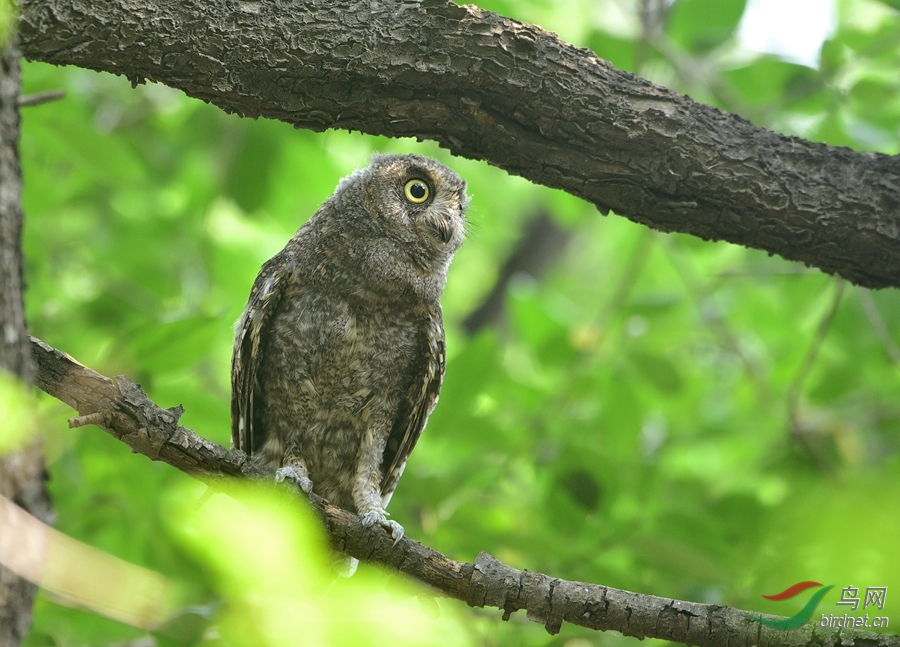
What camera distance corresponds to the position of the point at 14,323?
1861mm

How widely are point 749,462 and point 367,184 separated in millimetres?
4094

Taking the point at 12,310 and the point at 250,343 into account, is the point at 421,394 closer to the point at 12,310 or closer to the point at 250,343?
the point at 250,343

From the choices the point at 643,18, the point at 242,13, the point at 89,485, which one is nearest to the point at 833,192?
the point at 643,18

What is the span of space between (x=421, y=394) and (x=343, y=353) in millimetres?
512

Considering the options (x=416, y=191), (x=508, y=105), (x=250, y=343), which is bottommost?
(x=250, y=343)

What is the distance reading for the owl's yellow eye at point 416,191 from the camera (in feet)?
16.0

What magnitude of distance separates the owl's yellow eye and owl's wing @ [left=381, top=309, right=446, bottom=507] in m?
0.76

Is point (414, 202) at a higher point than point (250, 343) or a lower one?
higher

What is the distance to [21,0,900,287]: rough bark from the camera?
3.15 meters

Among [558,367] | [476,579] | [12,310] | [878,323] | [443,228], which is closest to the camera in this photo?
[12,310]

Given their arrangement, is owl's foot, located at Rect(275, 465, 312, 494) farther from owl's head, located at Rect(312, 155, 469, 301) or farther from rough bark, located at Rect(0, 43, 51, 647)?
rough bark, located at Rect(0, 43, 51, 647)

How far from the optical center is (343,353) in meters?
4.36

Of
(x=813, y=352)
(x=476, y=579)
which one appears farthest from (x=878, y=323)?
(x=476, y=579)

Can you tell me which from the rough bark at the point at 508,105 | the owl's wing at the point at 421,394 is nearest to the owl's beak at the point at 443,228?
the owl's wing at the point at 421,394
